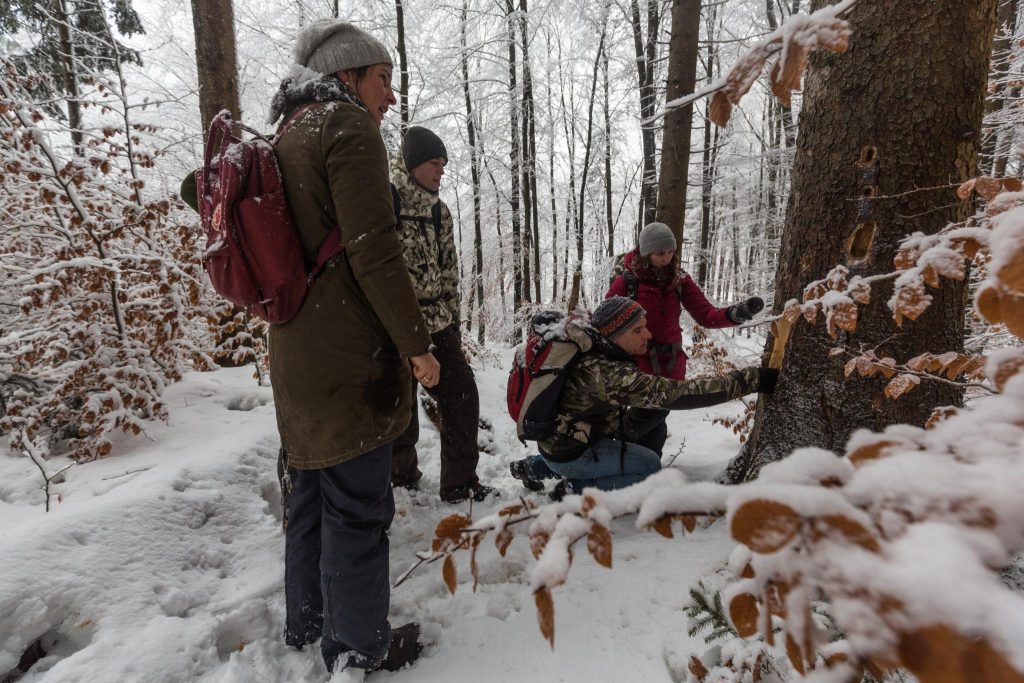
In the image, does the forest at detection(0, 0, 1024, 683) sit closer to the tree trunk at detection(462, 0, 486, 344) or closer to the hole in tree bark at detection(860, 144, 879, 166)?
the hole in tree bark at detection(860, 144, 879, 166)

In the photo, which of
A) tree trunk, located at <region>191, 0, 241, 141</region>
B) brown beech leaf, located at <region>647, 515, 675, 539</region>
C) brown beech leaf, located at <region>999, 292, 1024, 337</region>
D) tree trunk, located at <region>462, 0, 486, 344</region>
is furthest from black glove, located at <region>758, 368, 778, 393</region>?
tree trunk, located at <region>462, 0, 486, 344</region>

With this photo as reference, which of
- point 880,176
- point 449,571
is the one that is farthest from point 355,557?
point 880,176

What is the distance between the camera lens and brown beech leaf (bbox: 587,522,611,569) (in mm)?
A: 624

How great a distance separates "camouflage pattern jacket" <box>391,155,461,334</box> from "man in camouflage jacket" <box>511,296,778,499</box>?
0.81 meters

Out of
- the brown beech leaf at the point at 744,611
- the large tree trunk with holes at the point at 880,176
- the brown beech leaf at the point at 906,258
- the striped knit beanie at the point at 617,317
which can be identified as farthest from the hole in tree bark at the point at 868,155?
the brown beech leaf at the point at 744,611

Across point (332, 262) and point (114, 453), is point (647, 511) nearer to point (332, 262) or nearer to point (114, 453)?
point (332, 262)

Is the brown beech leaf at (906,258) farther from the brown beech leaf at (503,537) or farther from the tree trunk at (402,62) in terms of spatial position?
the tree trunk at (402,62)

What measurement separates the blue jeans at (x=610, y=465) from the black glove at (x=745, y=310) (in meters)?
1.11

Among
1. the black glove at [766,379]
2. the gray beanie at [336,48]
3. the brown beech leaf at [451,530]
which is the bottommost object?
the black glove at [766,379]

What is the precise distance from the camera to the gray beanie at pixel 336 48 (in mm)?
1783

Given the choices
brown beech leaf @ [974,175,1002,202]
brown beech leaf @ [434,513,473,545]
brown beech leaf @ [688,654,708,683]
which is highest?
brown beech leaf @ [974,175,1002,202]

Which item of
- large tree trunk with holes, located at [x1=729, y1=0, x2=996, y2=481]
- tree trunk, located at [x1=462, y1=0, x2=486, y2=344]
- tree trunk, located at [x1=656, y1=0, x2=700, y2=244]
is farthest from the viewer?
tree trunk, located at [x1=462, y1=0, x2=486, y2=344]

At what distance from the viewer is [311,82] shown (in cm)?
173

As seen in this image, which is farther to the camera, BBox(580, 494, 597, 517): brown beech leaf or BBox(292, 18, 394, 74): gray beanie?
BBox(292, 18, 394, 74): gray beanie
